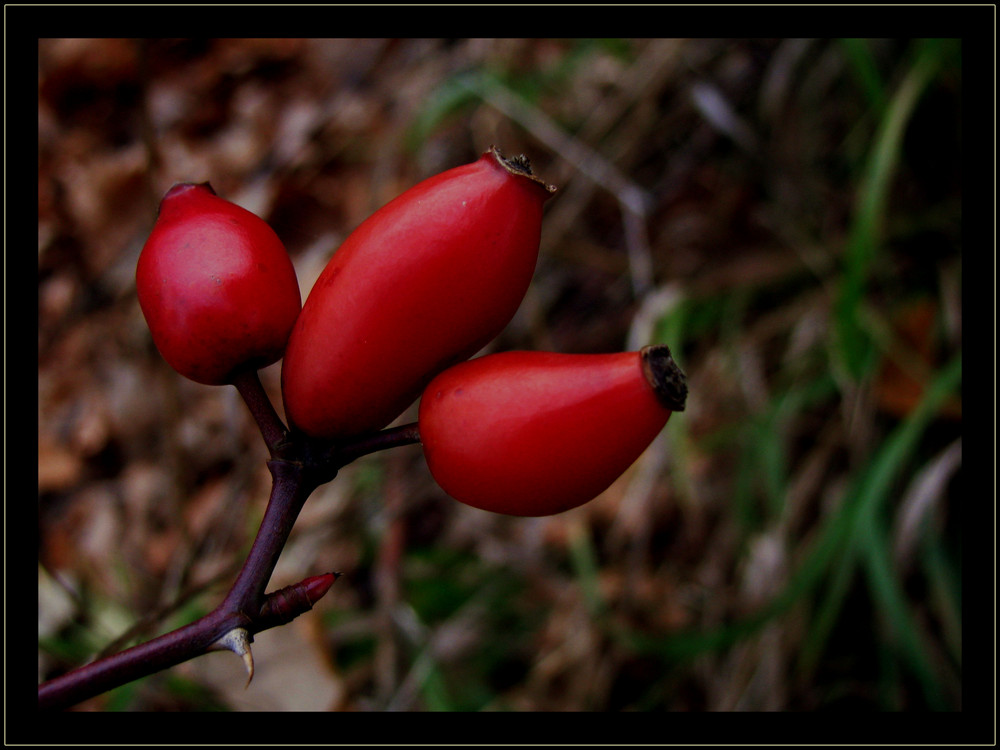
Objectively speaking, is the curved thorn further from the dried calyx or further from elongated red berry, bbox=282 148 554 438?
the dried calyx

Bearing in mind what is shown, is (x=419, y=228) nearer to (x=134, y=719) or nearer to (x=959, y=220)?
(x=134, y=719)

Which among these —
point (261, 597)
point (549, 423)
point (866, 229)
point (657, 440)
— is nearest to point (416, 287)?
point (549, 423)

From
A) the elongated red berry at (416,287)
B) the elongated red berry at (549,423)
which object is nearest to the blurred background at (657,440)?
the elongated red berry at (416,287)

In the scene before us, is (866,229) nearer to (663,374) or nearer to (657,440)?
(657,440)

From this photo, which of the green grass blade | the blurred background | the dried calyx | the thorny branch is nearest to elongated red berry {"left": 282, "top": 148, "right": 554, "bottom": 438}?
the thorny branch

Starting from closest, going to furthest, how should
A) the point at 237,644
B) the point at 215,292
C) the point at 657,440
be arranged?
the point at 237,644 < the point at 215,292 < the point at 657,440

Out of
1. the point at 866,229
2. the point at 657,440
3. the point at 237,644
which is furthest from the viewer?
the point at 657,440
